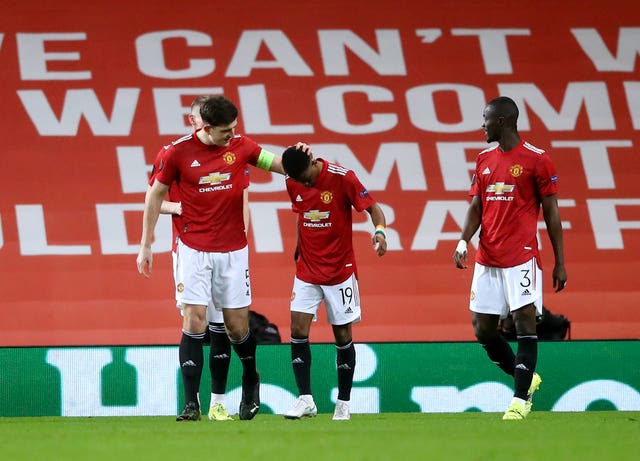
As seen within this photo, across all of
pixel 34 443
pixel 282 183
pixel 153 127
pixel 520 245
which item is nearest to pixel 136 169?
pixel 153 127

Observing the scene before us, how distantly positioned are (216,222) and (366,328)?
4.26m

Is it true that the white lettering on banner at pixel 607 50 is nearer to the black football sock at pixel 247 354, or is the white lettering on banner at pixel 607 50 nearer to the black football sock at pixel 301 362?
the black football sock at pixel 301 362

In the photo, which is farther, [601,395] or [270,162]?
[601,395]

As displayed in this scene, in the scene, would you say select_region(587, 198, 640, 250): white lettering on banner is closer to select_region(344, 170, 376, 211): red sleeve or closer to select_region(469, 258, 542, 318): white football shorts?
select_region(469, 258, 542, 318): white football shorts

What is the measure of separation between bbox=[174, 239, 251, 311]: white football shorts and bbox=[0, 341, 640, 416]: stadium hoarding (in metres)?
1.84

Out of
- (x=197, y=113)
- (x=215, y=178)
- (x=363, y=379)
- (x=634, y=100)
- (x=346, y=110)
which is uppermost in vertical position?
(x=346, y=110)

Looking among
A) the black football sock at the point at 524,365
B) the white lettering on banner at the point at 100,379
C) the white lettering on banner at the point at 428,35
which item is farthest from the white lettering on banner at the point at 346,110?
the black football sock at the point at 524,365

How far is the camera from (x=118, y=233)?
37.3 feet

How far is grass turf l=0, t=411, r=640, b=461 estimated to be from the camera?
463cm

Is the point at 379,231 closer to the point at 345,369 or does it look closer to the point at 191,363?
the point at 345,369

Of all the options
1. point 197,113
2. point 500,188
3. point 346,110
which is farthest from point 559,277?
point 346,110

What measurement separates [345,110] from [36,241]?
3194 millimetres

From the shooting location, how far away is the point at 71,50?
11820 millimetres

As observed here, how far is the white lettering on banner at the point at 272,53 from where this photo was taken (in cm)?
1187
